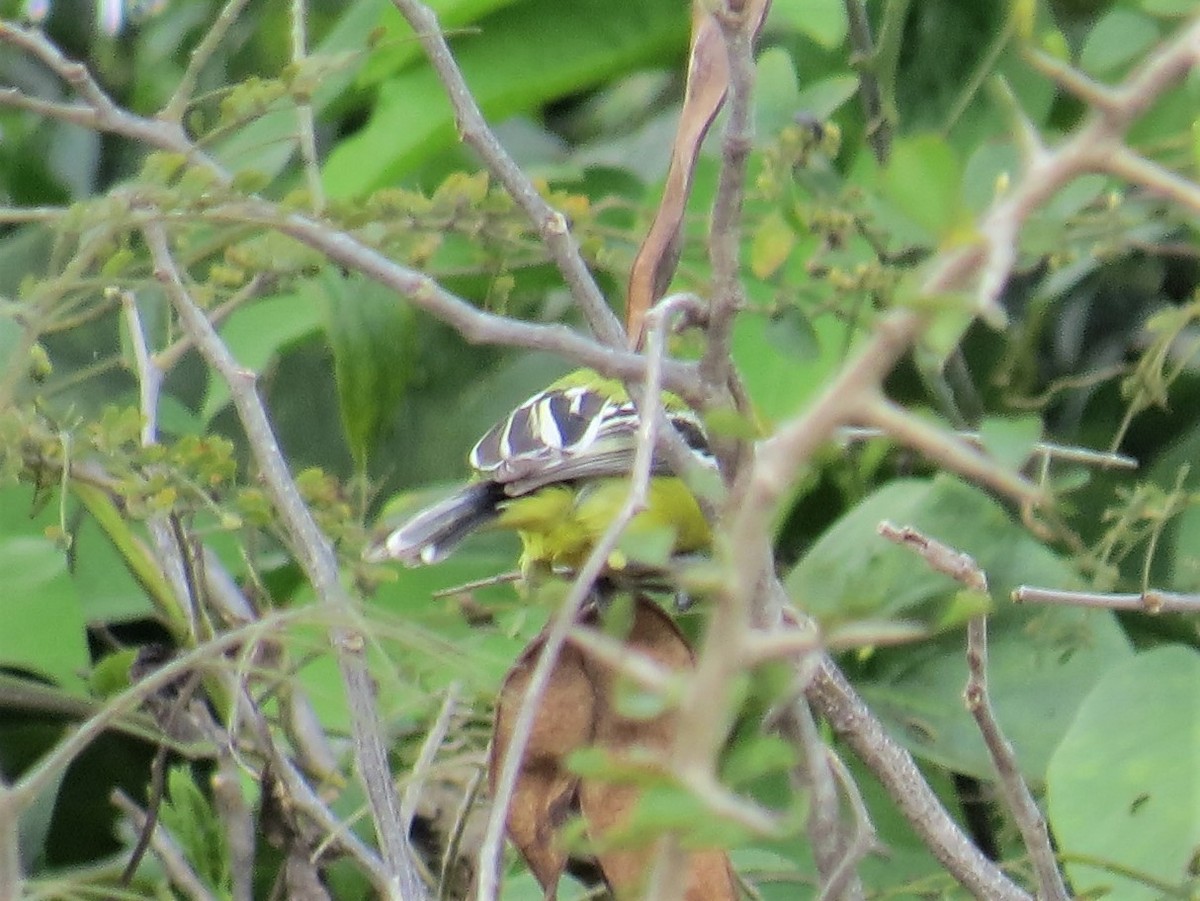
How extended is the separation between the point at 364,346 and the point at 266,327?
0.29 metres

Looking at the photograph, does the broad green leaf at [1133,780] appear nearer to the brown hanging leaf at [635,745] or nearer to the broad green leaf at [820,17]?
the brown hanging leaf at [635,745]

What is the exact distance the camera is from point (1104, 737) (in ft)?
4.28

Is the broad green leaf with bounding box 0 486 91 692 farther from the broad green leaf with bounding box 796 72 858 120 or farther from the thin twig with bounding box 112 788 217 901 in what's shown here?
the broad green leaf with bounding box 796 72 858 120

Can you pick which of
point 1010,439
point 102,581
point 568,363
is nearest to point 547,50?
point 568,363

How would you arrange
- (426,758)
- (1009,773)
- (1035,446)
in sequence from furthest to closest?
(426,758), (1009,773), (1035,446)

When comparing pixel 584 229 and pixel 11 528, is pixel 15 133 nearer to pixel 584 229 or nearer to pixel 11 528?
pixel 11 528

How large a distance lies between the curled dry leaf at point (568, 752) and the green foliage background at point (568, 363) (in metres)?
0.06

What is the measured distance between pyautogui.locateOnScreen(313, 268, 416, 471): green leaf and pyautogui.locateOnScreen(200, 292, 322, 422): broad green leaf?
16 cm

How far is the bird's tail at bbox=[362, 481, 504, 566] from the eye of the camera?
156 centimetres

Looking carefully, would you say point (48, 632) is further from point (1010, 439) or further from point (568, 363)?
point (1010, 439)

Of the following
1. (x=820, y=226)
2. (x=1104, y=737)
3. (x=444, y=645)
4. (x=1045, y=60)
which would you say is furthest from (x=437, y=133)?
(x=1045, y=60)

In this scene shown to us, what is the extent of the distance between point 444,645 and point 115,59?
222cm

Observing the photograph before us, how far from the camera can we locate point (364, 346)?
1.67 metres

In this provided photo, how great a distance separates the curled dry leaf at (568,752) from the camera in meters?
0.93
